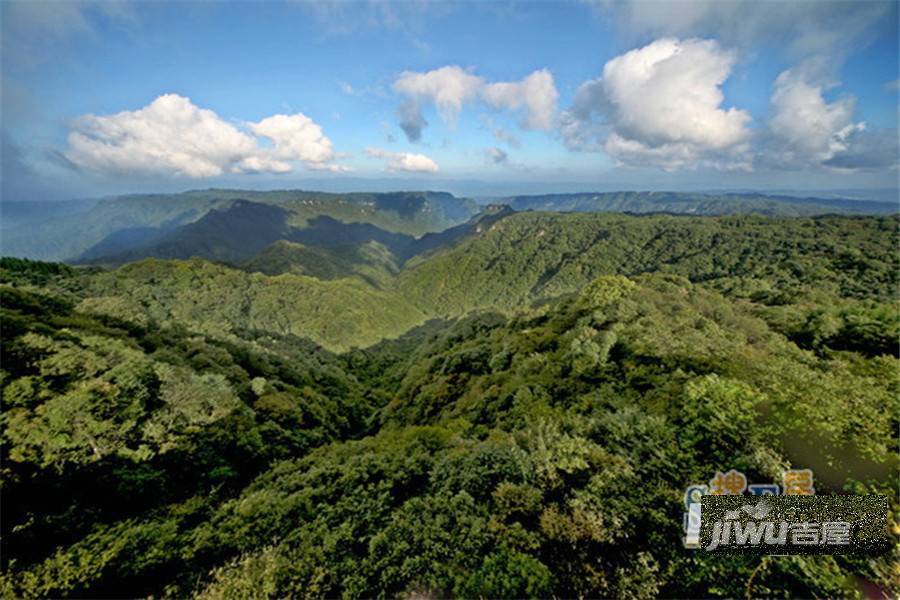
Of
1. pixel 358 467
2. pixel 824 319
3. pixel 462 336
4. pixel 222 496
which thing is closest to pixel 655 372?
pixel 824 319

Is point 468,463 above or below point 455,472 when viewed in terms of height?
above

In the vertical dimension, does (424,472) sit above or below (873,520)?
below

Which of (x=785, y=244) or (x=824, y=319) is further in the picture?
(x=785, y=244)

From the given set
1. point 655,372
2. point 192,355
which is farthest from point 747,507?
point 192,355

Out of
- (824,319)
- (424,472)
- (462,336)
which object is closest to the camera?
(424,472)

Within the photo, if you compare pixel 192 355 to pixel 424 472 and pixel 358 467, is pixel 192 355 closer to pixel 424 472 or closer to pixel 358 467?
pixel 358 467

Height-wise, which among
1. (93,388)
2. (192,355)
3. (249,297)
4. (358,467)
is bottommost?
(249,297)

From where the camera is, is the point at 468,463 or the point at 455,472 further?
the point at 468,463

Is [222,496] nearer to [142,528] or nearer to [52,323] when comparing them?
[142,528]

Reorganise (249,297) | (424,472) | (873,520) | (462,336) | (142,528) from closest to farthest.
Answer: (873,520)
(142,528)
(424,472)
(462,336)
(249,297)
